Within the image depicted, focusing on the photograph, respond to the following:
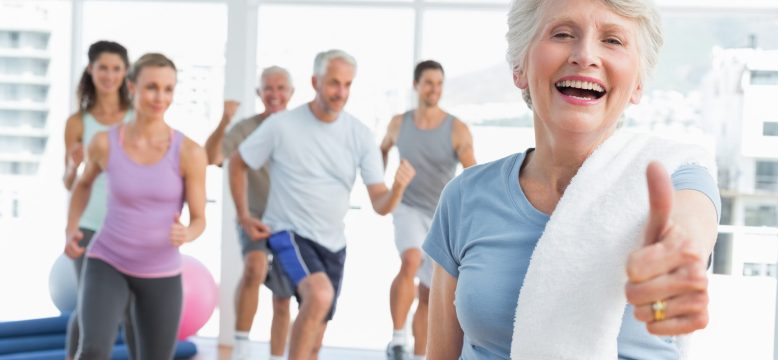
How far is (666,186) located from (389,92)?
5.82m

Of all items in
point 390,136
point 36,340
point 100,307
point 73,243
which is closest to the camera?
point 100,307

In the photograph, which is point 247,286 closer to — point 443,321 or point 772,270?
point 772,270

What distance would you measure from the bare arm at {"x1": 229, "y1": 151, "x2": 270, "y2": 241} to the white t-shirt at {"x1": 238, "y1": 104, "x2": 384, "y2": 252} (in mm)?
77

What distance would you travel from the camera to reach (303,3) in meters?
6.76

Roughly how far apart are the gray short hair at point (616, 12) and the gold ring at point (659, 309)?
460mm

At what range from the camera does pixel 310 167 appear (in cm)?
501

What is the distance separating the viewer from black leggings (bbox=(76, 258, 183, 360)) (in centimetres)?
370

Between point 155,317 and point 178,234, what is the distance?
0.95 feet

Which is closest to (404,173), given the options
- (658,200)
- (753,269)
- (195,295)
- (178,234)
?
(178,234)

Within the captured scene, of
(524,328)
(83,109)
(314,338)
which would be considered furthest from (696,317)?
(83,109)

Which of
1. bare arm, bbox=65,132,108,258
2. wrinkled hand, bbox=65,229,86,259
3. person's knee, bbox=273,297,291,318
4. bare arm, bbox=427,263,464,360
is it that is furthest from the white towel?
person's knee, bbox=273,297,291,318

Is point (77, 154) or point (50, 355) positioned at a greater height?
point (77, 154)

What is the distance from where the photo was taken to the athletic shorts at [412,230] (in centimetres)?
595

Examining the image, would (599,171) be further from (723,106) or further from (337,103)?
(723,106)
